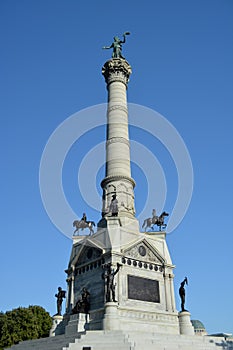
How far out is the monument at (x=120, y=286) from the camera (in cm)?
2044

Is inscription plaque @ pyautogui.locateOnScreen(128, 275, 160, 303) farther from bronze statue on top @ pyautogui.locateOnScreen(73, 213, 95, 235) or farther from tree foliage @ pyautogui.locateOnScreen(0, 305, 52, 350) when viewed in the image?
tree foliage @ pyautogui.locateOnScreen(0, 305, 52, 350)

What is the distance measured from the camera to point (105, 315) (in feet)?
72.2

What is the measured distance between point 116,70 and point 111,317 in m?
23.8

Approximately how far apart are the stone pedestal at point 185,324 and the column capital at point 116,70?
22241 mm

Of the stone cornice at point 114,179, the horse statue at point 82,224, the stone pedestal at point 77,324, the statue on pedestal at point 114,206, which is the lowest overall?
the stone pedestal at point 77,324

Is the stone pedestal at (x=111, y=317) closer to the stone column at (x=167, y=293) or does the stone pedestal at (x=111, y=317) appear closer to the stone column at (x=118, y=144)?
the stone column at (x=167, y=293)

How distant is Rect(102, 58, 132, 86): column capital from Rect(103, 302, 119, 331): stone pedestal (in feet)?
72.5

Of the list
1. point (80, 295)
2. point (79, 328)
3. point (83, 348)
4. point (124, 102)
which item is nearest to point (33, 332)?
point (80, 295)

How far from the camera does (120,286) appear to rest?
950 inches

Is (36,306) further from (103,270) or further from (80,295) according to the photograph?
(103,270)

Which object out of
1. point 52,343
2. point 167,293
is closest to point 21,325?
point 52,343

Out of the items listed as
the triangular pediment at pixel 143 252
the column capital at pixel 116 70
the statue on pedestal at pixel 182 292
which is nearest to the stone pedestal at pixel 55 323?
the triangular pediment at pixel 143 252

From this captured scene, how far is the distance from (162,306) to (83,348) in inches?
346

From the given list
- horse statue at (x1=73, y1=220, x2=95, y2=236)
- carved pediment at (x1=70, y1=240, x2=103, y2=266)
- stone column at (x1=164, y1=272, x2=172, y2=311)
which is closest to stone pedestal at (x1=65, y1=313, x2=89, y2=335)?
carved pediment at (x1=70, y1=240, x2=103, y2=266)
